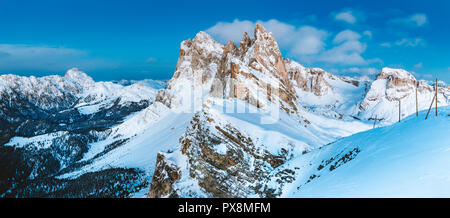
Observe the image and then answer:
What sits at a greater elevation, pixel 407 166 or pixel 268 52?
pixel 268 52

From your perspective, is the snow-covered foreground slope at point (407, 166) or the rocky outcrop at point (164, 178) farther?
the rocky outcrop at point (164, 178)

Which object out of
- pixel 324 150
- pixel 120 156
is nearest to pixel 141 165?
pixel 120 156

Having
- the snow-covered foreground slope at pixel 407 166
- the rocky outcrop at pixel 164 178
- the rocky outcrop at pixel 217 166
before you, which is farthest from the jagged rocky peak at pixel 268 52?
the snow-covered foreground slope at pixel 407 166

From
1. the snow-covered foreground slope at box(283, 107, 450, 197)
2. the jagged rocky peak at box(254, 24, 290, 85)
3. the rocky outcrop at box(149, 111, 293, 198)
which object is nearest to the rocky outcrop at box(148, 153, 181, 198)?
the rocky outcrop at box(149, 111, 293, 198)

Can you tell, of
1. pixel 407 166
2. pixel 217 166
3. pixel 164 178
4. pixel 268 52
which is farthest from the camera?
pixel 268 52

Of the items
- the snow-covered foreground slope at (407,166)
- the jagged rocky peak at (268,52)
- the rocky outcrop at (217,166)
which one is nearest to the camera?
the snow-covered foreground slope at (407,166)

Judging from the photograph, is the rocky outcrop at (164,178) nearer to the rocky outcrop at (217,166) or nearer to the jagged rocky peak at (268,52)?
the rocky outcrop at (217,166)

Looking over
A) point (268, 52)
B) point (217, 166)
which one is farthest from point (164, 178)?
point (268, 52)

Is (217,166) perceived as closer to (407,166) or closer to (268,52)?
(407,166)

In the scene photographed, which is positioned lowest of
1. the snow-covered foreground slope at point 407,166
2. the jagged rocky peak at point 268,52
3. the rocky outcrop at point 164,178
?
the rocky outcrop at point 164,178

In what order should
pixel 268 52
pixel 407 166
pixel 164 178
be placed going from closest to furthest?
pixel 407 166
pixel 164 178
pixel 268 52

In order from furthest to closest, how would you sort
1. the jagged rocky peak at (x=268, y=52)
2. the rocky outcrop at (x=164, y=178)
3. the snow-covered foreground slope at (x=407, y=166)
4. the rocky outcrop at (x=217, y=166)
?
the jagged rocky peak at (x=268, y=52) < the rocky outcrop at (x=164, y=178) < the rocky outcrop at (x=217, y=166) < the snow-covered foreground slope at (x=407, y=166)

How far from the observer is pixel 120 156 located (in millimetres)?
186750
